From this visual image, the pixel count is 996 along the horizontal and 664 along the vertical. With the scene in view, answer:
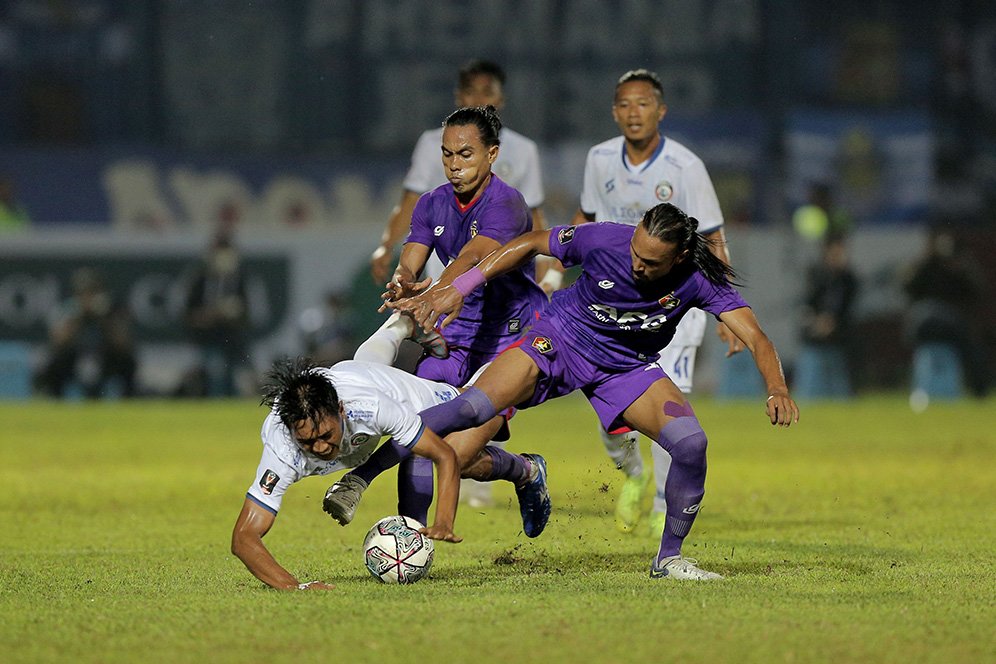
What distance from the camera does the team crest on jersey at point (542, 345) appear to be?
24.4 ft

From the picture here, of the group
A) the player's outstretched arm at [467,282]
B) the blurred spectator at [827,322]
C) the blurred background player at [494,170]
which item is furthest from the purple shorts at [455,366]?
the blurred spectator at [827,322]

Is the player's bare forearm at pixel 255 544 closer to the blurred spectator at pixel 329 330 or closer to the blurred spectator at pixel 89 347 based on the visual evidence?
the blurred spectator at pixel 329 330

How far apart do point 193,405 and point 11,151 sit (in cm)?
613

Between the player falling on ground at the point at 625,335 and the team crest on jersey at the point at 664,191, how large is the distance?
1.73 m

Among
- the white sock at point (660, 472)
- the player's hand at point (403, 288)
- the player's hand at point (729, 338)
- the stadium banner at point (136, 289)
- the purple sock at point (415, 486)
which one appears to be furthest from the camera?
the stadium banner at point (136, 289)

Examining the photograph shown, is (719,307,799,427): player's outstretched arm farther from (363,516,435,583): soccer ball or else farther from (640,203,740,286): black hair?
(363,516,435,583): soccer ball

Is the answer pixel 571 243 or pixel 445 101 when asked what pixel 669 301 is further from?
pixel 445 101

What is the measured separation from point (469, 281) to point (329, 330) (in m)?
13.9

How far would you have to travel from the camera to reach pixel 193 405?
2073 centimetres

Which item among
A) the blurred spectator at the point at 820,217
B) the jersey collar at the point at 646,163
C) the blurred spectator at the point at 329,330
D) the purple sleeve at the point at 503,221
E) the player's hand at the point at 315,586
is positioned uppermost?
the jersey collar at the point at 646,163

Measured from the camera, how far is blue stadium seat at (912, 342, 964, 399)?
857 inches

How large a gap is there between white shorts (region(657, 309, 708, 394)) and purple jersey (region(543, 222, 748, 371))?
60.1 inches

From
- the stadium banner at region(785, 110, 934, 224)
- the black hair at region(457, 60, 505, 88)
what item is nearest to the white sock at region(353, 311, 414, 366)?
the black hair at region(457, 60, 505, 88)

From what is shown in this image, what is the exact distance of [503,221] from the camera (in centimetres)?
776
